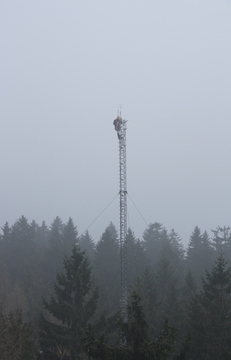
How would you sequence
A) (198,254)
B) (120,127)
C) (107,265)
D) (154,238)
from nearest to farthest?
(120,127)
(107,265)
(198,254)
(154,238)

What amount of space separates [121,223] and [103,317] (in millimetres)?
5615

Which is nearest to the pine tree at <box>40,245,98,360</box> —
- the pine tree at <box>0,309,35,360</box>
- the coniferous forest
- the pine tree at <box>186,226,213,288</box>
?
the coniferous forest

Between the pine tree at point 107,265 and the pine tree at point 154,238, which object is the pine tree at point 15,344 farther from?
the pine tree at point 154,238

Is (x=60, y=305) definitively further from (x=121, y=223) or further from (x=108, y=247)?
(x=108, y=247)

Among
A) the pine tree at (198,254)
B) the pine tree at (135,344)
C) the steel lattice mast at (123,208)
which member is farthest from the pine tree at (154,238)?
the pine tree at (135,344)

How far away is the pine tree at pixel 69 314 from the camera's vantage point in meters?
21.1

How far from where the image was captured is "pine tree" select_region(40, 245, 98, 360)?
2108 cm

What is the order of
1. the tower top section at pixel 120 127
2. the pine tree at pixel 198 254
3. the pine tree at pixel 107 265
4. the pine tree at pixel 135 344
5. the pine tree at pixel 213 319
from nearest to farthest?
the pine tree at pixel 135 344 < the pine tree at pixel 213 319 < the tower top section at pixel 120 127 < the pine tree at pixel 107 265 < the pine tree at pixel 198 254

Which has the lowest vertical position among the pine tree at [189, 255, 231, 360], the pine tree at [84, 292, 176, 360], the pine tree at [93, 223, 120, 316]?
the pine tree at [84, 292, 176, 360]

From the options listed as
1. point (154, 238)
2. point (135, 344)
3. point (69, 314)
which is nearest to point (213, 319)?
point (69, 314)

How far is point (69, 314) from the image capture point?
860 inches

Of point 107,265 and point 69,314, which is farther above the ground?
point 107,265

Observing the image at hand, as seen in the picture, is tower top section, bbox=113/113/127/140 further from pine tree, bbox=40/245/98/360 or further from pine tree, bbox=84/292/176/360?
pine tree, bbox=84/292/176/360

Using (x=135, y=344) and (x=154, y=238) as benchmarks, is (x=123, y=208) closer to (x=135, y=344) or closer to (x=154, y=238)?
(x=135, y=344)
